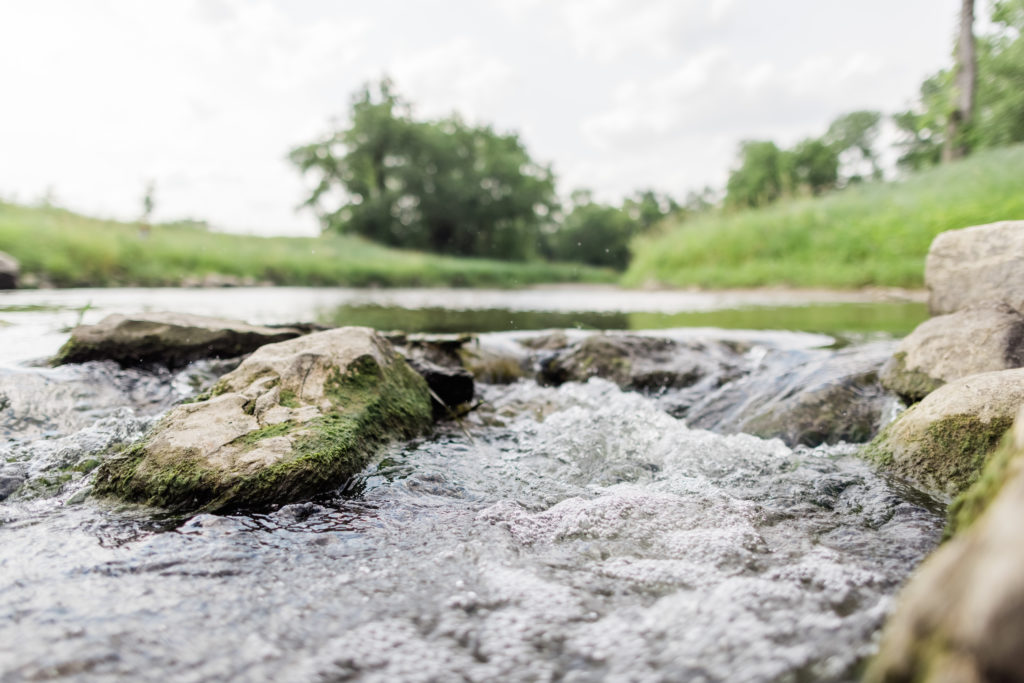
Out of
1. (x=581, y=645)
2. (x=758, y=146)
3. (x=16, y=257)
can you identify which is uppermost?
(x=758, y=146)

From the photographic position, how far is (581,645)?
4.56 ft

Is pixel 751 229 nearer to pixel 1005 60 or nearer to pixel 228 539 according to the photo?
pixel 1005 60

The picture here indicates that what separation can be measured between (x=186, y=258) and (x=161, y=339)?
43.3ft

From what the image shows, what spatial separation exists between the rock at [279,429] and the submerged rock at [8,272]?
36.2ft

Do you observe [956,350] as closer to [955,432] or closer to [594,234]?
[955,432]

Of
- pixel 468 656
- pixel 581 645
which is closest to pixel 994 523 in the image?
pixel 581 645

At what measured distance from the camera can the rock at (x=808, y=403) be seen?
3344 mm

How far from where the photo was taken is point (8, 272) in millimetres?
10695

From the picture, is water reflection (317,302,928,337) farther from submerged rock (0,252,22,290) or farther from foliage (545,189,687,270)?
foliage (545,189,687,270)

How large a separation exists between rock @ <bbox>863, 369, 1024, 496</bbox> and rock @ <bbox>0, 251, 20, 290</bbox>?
45.7ft

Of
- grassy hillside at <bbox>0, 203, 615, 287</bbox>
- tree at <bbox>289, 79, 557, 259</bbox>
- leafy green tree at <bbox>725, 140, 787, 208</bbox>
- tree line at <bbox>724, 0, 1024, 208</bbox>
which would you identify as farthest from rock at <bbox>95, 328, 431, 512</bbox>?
leafy green tree at <bbox>725, 140, 787, 208</bbox>

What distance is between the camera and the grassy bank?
12.7 meters

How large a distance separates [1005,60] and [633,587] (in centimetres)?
2938

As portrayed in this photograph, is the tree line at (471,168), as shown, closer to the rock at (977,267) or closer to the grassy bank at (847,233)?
the grassy bank at (847,233)
